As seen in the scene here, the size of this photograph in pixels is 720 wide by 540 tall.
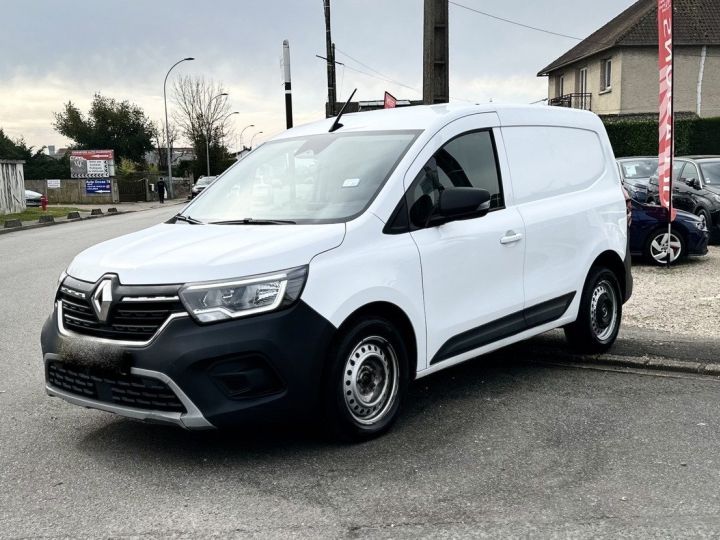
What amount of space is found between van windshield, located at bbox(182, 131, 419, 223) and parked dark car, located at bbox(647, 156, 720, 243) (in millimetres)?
9648

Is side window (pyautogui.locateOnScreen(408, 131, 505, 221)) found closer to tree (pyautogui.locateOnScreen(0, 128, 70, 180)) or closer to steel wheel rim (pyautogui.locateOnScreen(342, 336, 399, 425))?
steel wheel rim (pyautogui.locateOnScreen(342, 336, 399, 425))

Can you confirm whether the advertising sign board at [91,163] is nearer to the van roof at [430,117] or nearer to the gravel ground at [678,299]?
the gravel ground at [678,299]

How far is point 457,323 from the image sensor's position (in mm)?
4754

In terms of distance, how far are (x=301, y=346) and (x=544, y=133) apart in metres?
2.83

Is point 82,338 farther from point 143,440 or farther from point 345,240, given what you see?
Result: point 345,240

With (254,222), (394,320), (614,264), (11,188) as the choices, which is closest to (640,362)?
(614,264)

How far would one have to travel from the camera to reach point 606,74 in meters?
38.8

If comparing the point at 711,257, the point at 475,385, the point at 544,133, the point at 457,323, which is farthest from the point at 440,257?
the point at 711,257

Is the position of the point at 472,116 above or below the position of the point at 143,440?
above

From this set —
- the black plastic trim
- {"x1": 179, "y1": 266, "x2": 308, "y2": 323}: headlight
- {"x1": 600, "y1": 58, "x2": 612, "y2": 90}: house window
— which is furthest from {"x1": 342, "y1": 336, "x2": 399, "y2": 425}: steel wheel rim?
{"x1": 600, "y1": 58, "x2": 612, "y2": 90}: house window

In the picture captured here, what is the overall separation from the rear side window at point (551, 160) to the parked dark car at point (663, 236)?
5.44 metres

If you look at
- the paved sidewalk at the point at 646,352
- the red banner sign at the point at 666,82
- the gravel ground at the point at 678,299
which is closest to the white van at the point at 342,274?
the paved sidewalk at the point at 646,352

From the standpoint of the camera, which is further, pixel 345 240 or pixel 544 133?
pixel 544 133

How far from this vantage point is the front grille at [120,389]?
3.82 m
